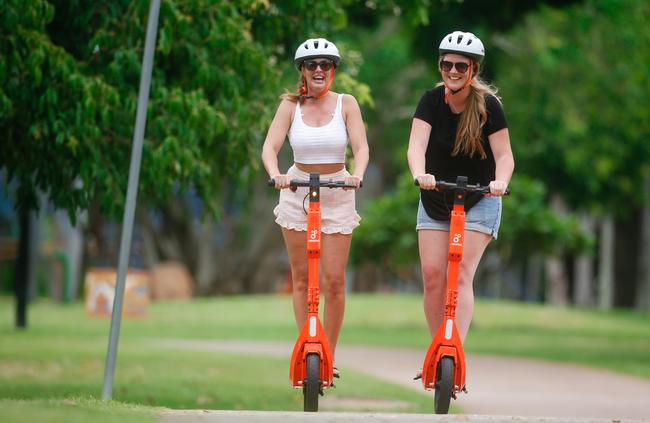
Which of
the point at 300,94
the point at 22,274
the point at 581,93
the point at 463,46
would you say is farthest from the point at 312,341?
the point at 581,93

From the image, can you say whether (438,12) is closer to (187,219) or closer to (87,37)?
(87,37)

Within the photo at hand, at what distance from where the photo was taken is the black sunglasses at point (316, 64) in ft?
28.1

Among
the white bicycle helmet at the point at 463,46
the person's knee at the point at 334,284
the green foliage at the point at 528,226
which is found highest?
the green foliage at the point at 528,226

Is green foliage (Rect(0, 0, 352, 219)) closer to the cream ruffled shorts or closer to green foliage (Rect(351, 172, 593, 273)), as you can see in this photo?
the cream ruffled shorts

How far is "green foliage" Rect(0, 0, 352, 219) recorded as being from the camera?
35.0 ft

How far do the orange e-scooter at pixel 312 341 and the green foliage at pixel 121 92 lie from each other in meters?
2.64

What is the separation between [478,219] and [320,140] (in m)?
0.99

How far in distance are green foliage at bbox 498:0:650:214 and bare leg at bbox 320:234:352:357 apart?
589 inches

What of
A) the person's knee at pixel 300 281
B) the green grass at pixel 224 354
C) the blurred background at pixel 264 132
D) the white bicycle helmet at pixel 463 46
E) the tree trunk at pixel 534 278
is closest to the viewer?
the white bicycle helmet at pixel 463 46

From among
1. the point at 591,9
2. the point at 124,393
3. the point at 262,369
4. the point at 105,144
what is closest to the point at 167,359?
the point at 262,369

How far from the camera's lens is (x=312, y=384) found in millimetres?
8305

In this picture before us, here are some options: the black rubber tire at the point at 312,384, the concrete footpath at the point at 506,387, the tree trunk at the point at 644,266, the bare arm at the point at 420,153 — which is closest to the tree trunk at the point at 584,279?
the tree trunk at the point at 644,266

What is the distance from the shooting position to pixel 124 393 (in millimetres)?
12578

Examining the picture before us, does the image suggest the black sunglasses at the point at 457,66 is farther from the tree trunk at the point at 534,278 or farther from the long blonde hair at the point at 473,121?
the tree trunk at the point at 534,278
